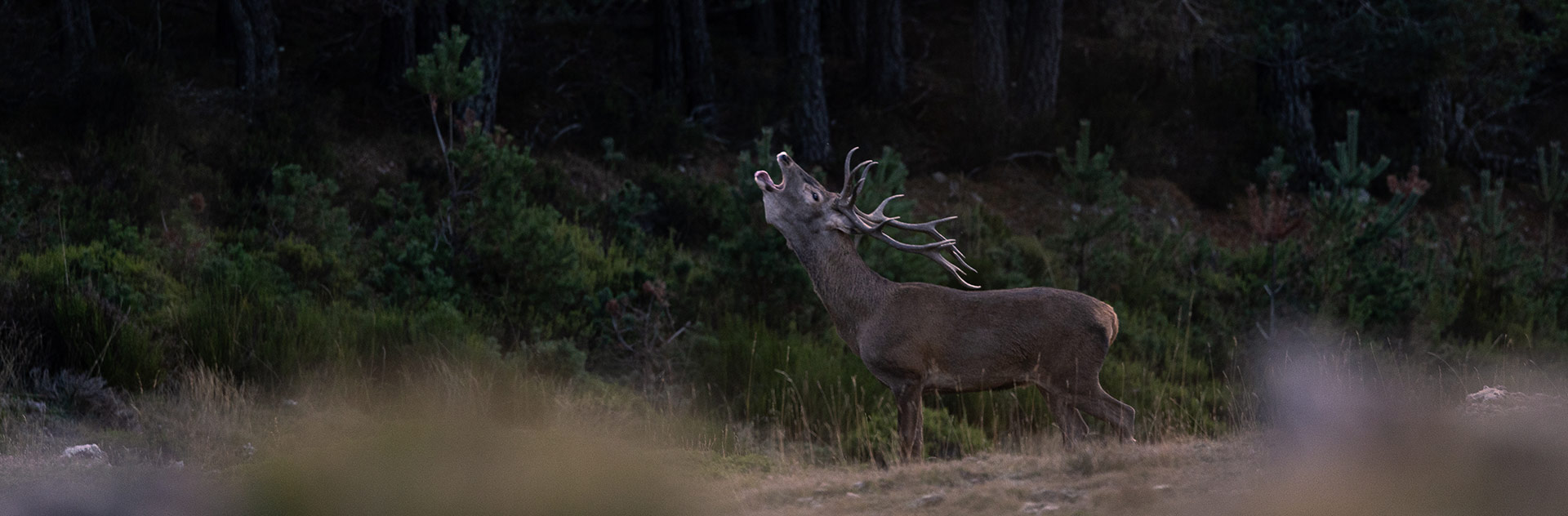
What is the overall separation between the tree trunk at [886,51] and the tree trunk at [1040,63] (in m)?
1.85

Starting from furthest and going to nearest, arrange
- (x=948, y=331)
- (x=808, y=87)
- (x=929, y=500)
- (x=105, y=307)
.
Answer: (x=808, y=87), (x=105, y=307), (x=948, y=331), (x=929, y=500)

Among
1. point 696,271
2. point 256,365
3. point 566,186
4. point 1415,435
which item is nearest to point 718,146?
point 566,186

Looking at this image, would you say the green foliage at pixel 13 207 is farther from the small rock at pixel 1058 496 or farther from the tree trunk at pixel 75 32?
the small rock at pixel 1058 496

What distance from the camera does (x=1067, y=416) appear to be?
250 inches

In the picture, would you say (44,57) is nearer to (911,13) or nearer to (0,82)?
(0,82)

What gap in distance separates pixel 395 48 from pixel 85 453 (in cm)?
1077

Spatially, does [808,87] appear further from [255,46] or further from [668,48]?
[255,46]

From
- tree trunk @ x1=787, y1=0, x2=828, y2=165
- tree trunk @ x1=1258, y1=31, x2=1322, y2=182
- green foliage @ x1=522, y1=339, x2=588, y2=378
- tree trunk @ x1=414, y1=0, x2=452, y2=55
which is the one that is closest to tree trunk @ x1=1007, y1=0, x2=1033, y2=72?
tree trunk @ x1=1258, y1=31, x2=1322, y2=182

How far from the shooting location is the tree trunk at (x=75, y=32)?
13.9 meters

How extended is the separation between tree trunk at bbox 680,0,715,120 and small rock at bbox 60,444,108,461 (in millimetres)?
11408

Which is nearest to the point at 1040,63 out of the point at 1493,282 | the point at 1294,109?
the point at 1294,109

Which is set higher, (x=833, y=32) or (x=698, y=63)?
(x=833, y=32)

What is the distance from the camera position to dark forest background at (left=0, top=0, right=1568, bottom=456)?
31.1 feet

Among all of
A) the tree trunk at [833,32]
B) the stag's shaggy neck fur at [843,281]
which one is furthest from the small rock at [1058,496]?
the tree trunk at [833,32]
